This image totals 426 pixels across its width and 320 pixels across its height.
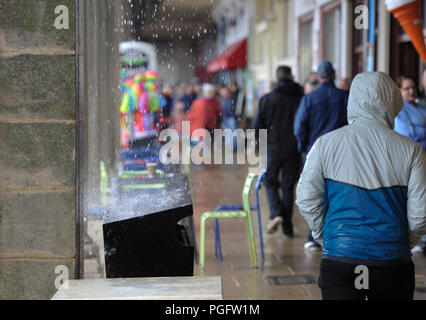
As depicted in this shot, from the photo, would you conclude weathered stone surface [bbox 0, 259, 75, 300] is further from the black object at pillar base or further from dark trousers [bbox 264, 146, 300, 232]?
dark trousers [bbox 264, 146, 300, 232]

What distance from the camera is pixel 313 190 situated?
314cm

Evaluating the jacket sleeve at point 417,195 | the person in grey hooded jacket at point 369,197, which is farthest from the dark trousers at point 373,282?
the jacket sleeve at point 417,195

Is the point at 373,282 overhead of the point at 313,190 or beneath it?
beneath

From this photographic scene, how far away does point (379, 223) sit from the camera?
3.05 meters

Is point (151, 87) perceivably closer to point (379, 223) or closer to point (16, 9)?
point (16, 9)

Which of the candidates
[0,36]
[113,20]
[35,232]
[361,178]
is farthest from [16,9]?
[113,20]

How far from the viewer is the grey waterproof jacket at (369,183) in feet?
10.0

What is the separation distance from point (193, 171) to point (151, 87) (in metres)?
2.74

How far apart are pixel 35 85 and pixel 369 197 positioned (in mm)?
1869

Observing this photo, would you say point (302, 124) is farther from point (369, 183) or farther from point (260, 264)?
point (369, 183)

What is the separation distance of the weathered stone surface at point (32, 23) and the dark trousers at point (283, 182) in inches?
182

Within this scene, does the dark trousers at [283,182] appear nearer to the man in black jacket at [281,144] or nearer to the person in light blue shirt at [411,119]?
the man in black jacket at [281,144]

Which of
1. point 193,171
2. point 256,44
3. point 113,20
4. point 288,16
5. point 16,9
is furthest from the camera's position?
point 256,44

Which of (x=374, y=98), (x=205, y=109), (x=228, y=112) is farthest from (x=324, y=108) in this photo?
(x=228, y=112)
